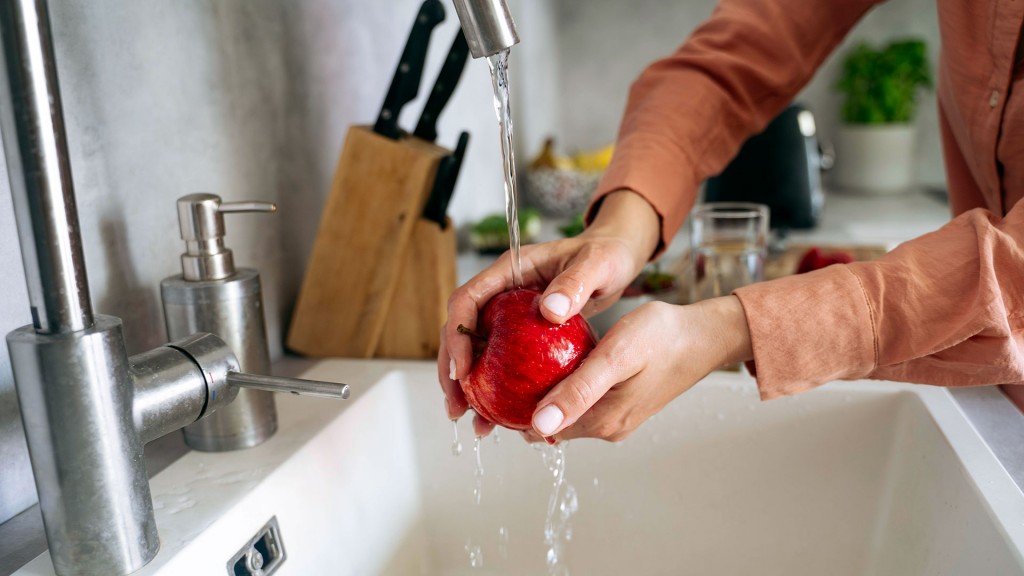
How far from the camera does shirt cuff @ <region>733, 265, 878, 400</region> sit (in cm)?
65

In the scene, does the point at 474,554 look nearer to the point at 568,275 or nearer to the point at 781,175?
the point at 568,275

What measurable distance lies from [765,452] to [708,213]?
0.48m

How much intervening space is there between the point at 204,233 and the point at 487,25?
0.35 metres

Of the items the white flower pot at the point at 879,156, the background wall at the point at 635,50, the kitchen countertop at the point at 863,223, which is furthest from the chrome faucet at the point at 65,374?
the white flower pot at the point at 879,156

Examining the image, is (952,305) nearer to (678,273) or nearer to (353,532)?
(353,532)

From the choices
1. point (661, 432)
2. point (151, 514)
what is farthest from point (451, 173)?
point (151, 514)

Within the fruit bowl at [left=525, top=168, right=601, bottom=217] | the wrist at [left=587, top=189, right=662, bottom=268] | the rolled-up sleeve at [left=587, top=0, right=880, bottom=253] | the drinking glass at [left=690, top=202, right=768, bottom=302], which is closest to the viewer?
the wrist at [left=587, top=189, right=662, bottom=268]

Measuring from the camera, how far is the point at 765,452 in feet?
2.96

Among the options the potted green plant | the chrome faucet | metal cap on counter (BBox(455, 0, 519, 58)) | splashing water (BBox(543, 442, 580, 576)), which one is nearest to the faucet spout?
the chrome faucet

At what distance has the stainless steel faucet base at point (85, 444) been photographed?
20.2 inches

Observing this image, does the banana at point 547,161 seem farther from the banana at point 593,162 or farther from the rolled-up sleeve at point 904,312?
the rolled-up sleeve at point 904,312

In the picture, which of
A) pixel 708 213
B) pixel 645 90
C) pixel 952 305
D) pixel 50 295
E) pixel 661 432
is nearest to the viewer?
pixel 50 295

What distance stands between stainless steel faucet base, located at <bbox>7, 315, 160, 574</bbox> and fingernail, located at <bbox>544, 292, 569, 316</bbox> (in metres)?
0.30

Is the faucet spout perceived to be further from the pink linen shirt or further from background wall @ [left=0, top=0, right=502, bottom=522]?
the pink linen shirt
